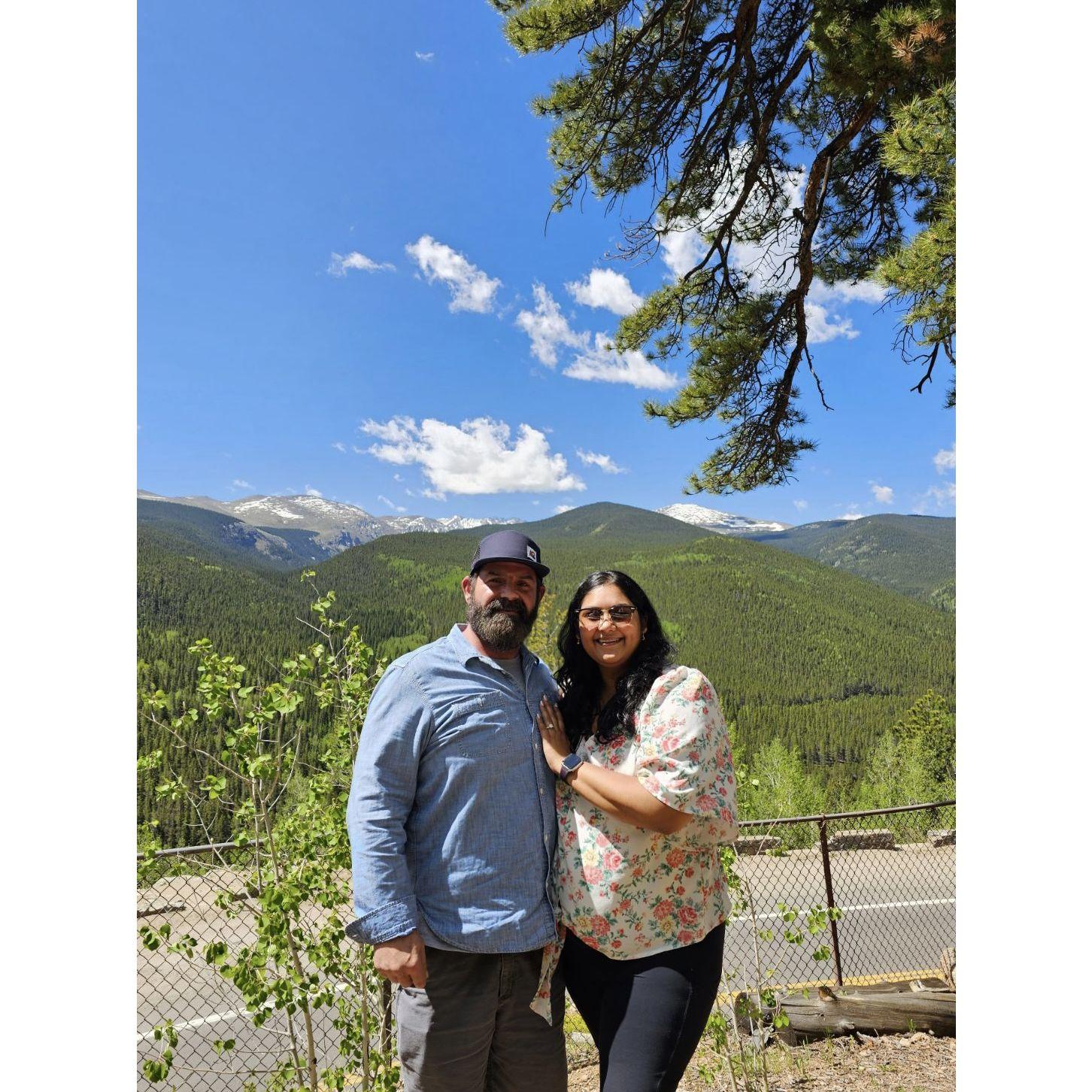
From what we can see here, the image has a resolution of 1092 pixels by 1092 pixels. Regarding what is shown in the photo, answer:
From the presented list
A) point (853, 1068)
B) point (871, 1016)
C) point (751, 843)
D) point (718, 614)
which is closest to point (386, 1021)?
point (853, 1068)

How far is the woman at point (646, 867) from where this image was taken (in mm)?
1447

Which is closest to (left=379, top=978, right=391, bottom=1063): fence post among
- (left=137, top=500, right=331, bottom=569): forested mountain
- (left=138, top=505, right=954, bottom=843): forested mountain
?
(left=138, top=505, right=954, bottom=843): forested mountain

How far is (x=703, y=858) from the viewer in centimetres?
155

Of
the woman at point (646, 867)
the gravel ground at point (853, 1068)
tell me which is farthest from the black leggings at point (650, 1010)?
the gravel ground at point (853, 1068)

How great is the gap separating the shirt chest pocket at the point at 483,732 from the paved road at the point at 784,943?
1173 mm

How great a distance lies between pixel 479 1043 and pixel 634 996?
0.32m

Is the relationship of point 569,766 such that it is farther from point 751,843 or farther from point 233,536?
point 233,536

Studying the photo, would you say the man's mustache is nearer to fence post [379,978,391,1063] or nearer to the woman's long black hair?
the woman's long black hair

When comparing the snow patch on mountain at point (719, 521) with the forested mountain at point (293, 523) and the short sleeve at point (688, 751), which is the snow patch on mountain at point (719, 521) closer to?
the forested mountain at point (293, 523)

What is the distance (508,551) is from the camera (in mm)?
1660

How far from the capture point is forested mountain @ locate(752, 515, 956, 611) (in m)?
71.5

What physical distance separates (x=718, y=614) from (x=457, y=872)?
57.8 meters
